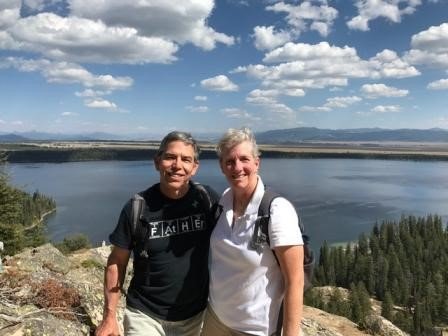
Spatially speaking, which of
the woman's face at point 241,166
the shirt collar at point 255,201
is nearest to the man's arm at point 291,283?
the shirt collar at point 255,201

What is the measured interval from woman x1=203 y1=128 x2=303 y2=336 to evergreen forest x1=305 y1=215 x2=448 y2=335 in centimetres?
5076

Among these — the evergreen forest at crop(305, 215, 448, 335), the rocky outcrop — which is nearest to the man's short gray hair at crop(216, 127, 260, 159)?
the rocky outcrop

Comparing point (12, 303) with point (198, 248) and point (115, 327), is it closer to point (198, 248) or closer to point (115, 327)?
point (115, 327)

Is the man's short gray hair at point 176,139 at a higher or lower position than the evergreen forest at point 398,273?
higher

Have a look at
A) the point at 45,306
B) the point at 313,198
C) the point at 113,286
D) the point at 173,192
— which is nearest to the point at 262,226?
the point at 173,192

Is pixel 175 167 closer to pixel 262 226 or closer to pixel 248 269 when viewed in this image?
pixel 262 226

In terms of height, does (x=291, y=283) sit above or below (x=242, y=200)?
below

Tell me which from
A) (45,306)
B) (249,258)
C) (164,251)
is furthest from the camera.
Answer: (45,306)

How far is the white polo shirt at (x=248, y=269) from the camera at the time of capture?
3.44 meters

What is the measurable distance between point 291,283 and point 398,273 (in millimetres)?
75396

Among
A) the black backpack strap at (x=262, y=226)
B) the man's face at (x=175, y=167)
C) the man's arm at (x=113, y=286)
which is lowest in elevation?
the man's arm at (x=113, y=286)

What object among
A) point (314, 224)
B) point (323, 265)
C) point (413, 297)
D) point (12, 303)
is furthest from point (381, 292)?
point (12, 303)

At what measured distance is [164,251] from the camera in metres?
3.87

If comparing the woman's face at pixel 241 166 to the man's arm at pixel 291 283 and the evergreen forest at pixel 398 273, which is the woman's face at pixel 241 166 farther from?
the evergreen forest at pixel 398 273
